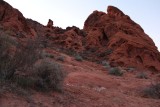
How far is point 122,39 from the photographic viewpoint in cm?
3206

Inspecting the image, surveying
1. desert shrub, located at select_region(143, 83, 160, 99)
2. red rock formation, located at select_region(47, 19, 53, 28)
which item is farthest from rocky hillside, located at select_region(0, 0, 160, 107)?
red rock formation, located at select_region(47, 19, 53, 28)

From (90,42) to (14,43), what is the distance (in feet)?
83.8

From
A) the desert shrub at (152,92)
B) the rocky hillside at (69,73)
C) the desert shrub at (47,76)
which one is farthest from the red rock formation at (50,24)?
the desert shrub at (47,76)

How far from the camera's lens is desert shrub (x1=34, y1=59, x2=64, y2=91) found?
8547 millimetres

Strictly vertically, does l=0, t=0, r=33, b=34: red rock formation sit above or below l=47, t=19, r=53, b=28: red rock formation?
below

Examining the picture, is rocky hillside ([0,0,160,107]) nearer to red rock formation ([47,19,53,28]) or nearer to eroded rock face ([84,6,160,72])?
eroded rock face ([84,6,160,72])

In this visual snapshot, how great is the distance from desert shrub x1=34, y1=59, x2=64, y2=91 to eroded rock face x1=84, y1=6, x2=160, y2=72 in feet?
61.7

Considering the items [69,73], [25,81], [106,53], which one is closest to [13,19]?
[106,53]

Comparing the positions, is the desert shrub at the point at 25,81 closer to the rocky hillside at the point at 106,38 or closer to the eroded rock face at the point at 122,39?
the rocky hillside at the point at 106,38

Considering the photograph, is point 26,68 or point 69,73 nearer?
point 26,68

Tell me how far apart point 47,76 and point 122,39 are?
23882 mm

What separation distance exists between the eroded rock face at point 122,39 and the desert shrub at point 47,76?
61.7ft

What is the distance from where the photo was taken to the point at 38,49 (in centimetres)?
873

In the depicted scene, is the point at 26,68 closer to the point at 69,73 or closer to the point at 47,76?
the point at 47,76
